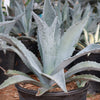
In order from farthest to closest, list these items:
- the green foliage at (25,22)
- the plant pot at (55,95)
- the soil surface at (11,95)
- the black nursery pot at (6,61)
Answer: the green foliage at (25,22)
the black nursery pot at (6,61)
the soil surface at (11,95)
the plant pot at (55,95)

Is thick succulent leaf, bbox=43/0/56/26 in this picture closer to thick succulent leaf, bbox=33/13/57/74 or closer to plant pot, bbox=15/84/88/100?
thick succulent leaf, bbox=33/13/57/74

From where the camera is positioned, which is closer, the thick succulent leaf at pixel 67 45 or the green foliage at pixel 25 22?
the thick succulent leaf at pixel 67 45

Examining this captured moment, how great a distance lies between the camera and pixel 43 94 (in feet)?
2.70

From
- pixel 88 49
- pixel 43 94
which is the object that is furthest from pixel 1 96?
pixel 88 49

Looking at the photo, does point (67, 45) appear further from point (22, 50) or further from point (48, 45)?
point (22, 50)

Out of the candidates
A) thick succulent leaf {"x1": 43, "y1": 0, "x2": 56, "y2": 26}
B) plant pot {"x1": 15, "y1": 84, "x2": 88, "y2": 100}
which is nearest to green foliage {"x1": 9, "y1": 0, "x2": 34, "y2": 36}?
thick succulent leaf {"x1": 43, "y1": 0, "x2": 56, "y2": 26}

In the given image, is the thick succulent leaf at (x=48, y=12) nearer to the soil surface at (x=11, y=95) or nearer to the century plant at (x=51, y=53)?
the century plant at (x=51, y=53)

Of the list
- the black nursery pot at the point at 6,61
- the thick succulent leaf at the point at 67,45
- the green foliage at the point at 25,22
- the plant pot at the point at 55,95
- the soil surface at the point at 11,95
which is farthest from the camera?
the green foliage at the point at 25,22

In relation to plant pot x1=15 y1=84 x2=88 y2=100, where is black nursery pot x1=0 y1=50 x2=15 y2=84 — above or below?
below

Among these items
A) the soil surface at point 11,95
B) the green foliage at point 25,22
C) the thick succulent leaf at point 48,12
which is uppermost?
the thick succulent leaf at point 48,12

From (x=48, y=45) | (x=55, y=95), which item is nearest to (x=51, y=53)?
(x=48, y=45)

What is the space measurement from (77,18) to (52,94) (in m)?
1.05

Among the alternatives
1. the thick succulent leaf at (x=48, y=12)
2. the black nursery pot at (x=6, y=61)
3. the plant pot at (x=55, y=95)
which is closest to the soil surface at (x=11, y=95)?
the black nursery pot at (x=6, y=61)

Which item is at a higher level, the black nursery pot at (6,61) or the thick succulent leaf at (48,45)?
the thick succulent leaf at (48,45)
